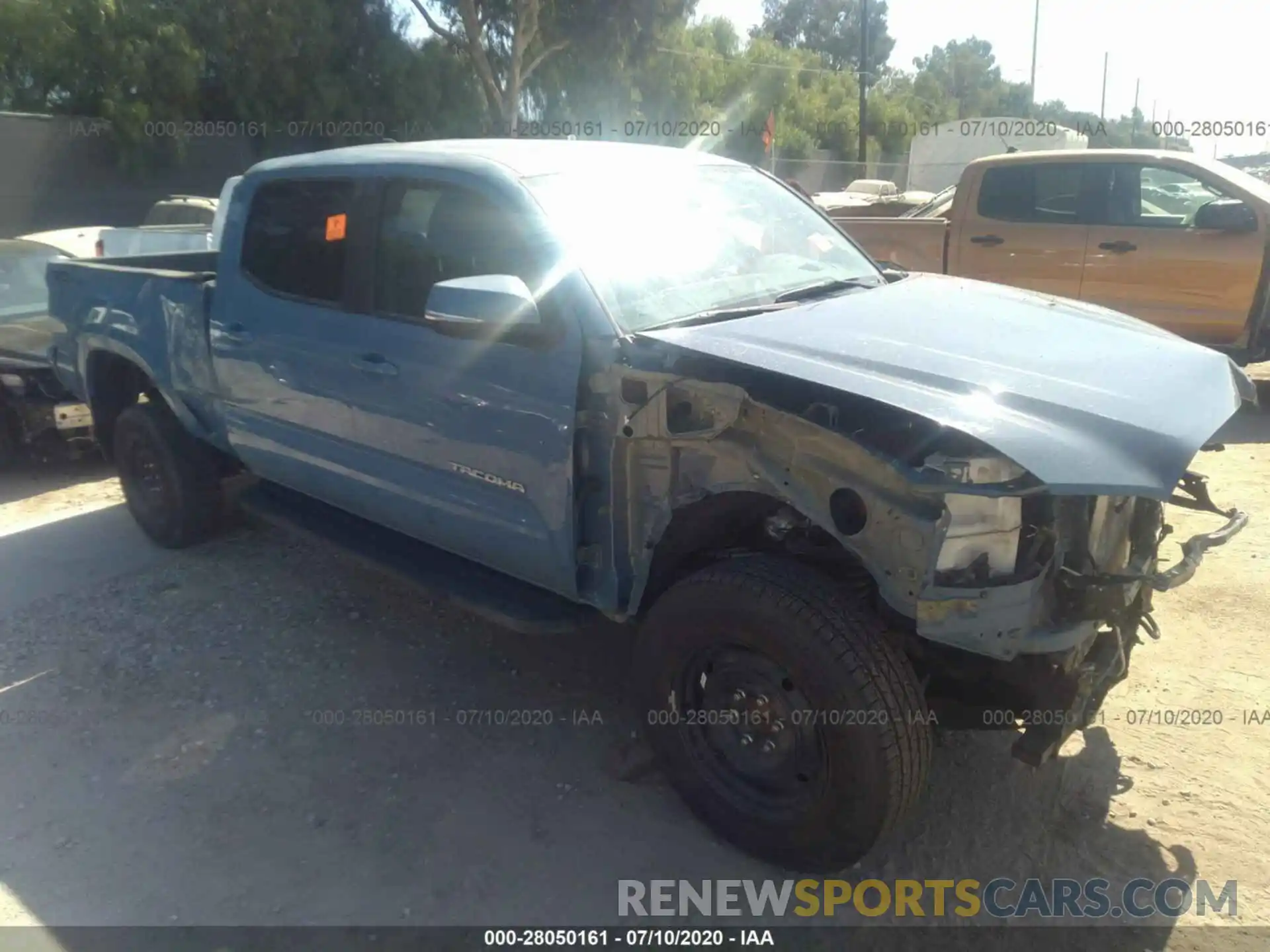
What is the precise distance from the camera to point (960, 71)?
86688 mm

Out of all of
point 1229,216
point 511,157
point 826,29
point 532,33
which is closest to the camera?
point 511,157

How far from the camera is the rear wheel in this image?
531cm

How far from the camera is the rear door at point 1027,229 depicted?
8023 millimetres

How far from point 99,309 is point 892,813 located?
464cm

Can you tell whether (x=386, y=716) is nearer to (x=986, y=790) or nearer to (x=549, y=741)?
(x=549, y=741)

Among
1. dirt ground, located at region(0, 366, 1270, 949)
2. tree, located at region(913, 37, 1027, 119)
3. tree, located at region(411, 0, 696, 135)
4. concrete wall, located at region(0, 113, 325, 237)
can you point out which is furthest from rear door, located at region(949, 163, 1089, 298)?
tree, located at region(913, 37, 1027, 119)

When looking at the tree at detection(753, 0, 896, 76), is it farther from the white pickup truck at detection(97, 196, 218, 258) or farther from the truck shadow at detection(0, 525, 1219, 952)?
the truck shadow at detection(0, 525, 1219, 952)

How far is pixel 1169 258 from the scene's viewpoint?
7.59 m

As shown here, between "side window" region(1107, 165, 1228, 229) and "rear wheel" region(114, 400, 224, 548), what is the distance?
652 centimetres

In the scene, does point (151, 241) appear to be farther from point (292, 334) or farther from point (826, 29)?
point (826, 29)

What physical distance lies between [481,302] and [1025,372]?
5.06 ft

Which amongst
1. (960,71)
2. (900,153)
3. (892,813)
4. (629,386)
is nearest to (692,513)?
(629,386)

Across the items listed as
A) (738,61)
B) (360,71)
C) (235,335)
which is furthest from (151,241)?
(738,61)

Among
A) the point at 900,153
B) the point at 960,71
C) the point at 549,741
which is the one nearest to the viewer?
the point at 549,741
